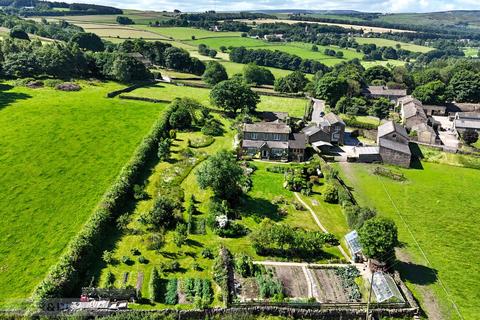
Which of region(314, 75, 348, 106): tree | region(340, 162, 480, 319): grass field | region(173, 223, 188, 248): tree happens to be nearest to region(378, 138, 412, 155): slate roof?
region(340, 162, 480, 319): grass field

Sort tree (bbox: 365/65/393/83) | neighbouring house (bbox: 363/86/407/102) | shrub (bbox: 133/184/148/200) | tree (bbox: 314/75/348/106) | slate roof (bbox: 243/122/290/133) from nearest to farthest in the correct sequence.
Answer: shrub (bbox: 133/184/148/200) → slate roof (bbox: 243/122/290/133) → tree (bbox: 314/75/348/106) → neighbouring house (bbox: 363/86/407/102) → tree (bbox: 365/65/393/83)

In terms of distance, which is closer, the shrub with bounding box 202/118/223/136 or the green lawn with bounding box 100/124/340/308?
the green lawn with bounding box 100/124/340/308

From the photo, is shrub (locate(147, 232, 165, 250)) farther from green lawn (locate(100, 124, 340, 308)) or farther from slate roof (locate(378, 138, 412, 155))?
Result: slate roof (locate(378, 138, 412, 155))

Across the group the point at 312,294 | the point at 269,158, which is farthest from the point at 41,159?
the point at 312,294

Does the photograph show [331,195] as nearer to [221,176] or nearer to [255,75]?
[221,176]

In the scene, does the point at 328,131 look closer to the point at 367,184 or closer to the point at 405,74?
the point at 367,184
